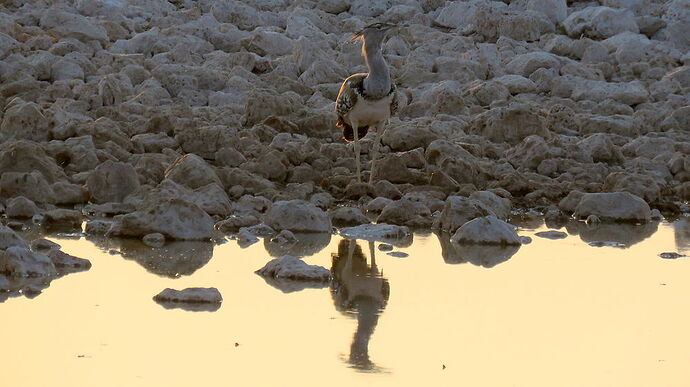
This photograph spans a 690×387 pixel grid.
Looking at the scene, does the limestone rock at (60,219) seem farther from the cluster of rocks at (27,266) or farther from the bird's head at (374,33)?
the bird's head at (374,33)

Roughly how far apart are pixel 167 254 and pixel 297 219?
4.23 feet

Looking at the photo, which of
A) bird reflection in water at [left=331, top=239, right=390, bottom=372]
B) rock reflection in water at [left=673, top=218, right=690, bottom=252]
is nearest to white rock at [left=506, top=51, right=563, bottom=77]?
rock reflection in water at [left=673, top=218, right=690, bottom=252]

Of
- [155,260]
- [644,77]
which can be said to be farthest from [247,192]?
[644,77]

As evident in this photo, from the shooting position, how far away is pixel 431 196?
38.3 ft

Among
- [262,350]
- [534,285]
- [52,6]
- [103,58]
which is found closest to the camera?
[262,350]

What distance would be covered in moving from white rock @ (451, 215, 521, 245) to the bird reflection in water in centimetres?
61

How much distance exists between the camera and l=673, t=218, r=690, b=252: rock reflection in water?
10.2 meters

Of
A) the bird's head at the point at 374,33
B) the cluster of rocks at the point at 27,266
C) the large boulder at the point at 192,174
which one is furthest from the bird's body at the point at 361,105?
the cluster of rocks at the point at 27,266

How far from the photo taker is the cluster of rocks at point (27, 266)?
25.6ft

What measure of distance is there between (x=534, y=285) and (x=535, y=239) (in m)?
1.83

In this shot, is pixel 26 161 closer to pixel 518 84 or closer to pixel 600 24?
pixel 518 84

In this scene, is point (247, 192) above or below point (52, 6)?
below

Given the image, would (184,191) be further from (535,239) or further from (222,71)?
(222,71)

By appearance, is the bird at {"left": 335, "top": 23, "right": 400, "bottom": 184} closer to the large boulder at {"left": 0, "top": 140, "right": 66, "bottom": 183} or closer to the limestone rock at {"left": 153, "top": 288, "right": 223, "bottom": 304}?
the large boulder at {"left": 0, "top": 140, "right": 66, "bottom": 183}
